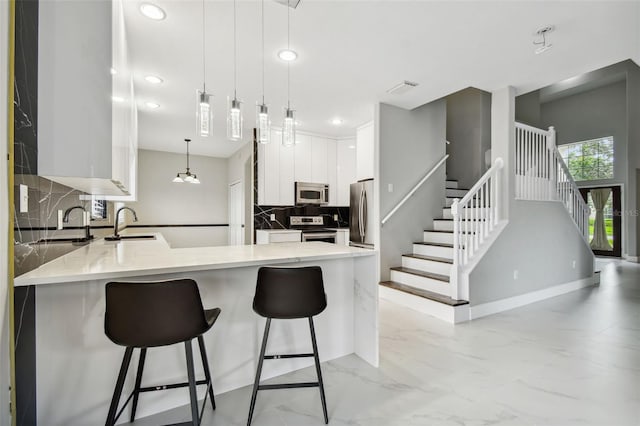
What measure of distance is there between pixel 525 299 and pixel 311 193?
3641mm

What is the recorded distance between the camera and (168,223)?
7.18m

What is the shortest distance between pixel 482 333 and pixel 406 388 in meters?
1.38

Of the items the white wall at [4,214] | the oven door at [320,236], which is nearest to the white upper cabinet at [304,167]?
the oven door at [320,236]

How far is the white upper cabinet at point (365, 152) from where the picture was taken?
480cm

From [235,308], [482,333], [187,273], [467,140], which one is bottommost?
[482,333]

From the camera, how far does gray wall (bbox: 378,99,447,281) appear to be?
4.23 metres

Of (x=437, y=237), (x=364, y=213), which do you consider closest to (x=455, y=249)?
(x=437, y=237)

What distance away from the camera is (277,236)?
5027mm

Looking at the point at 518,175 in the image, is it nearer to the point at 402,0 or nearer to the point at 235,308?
the point at 402,0


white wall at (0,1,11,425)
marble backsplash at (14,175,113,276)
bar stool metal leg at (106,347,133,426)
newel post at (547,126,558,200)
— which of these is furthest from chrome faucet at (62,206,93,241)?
newel post at (547,126,558,200)

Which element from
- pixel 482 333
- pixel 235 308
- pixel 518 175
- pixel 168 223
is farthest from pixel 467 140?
pixel 168 223

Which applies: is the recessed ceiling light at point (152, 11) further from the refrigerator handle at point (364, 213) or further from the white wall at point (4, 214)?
the refrigerator handle at point (364, 213)

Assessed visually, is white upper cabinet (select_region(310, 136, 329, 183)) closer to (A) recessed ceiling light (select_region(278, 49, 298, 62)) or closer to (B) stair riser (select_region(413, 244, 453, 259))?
(B) stair riser (select_region(413, 244, 453, 259))

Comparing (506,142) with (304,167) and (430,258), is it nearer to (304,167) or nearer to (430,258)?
(430,258)
